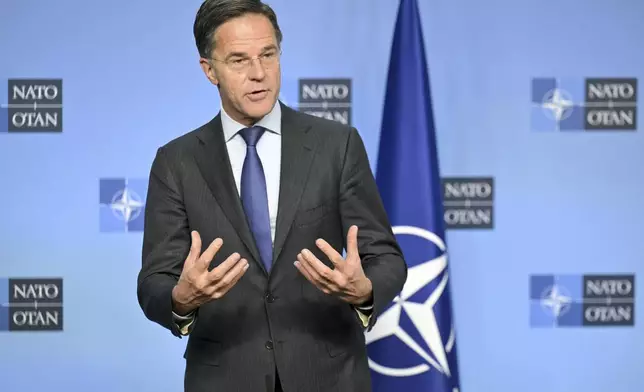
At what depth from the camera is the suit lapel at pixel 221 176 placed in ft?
6.28

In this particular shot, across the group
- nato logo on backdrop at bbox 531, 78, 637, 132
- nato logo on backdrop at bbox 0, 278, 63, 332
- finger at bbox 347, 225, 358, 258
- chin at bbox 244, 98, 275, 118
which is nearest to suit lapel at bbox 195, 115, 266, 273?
chin at bbox 244, 98, 275, 118

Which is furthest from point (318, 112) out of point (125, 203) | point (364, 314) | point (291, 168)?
point (364, 314)

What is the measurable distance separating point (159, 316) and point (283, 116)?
0.55 m

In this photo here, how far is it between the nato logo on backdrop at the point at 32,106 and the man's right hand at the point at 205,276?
195 cm

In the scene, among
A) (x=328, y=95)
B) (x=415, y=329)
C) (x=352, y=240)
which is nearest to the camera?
(x=352, y=240)

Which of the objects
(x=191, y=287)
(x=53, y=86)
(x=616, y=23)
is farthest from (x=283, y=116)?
(x=616, y=23)

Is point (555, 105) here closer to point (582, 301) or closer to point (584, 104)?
point (584, 104)

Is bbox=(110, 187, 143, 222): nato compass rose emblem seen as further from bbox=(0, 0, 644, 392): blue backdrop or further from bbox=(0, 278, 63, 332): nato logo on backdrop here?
bbox=(0, 278, 63, 332): nato logo on backdrop

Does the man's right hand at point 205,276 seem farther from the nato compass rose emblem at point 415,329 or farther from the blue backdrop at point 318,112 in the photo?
the blue backdrop at point 318,112

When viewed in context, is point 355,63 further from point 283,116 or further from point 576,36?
point 283,116

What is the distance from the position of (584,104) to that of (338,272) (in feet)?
6.94

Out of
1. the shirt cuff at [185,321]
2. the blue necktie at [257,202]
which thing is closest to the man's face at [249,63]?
the blue necktie at [257,202]

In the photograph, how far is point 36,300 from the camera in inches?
139

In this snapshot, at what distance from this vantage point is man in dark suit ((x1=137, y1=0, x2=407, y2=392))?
192cm
